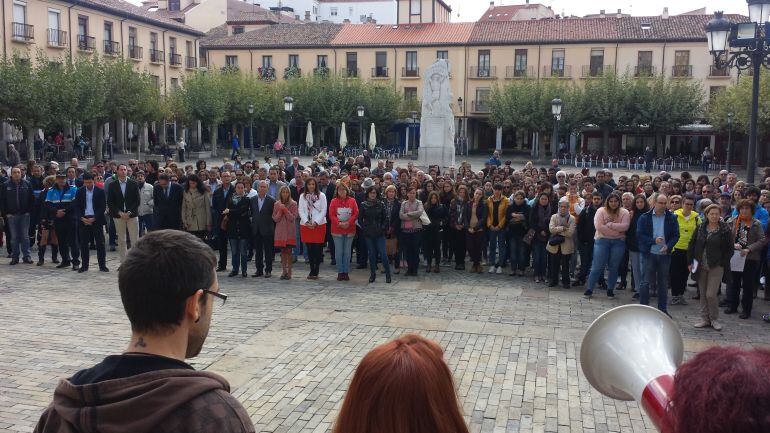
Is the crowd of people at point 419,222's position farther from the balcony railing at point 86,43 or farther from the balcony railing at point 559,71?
the balcony railing at point 559,71

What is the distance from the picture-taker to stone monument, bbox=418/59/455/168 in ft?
77.3

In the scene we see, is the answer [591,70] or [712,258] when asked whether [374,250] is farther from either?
[591,70]

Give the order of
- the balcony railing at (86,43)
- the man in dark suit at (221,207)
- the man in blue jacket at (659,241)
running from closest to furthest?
the man in blue jacket at (659,241), the man in dark suit at (221,207), the balcony railing at (86,43)

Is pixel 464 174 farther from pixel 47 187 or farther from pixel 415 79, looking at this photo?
pixel 415 79

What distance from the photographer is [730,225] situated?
10250 mm

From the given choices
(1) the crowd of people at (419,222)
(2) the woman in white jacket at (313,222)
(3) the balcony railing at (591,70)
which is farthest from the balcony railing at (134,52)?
(2) the woman in white jacket at (313,222)

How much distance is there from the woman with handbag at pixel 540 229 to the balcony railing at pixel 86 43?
130 feet

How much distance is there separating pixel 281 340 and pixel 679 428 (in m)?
7.25

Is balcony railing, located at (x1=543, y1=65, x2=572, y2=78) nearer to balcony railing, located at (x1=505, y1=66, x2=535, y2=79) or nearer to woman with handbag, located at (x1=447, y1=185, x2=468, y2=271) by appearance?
balcony railing, located at (x1=505, y1=66, x2=535, y2=79)

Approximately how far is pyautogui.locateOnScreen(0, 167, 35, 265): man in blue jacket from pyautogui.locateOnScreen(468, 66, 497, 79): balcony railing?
48.3 meters

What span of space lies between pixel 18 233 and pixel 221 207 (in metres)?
4.08

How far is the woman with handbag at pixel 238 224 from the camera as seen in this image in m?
12.3

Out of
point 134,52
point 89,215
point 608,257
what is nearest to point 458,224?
point 608,257

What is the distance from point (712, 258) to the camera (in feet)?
30.5
